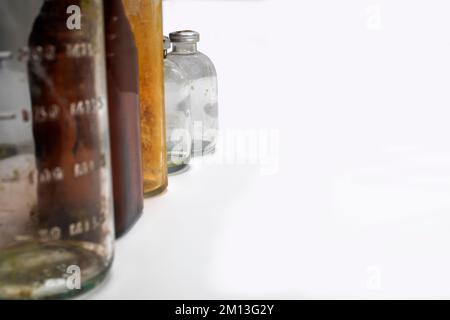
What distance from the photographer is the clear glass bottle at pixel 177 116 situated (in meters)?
0.87

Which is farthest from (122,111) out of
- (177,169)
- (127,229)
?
(177,169)

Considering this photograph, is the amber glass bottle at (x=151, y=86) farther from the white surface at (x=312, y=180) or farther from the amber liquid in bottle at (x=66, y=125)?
the amber liquid in bottle at (x=66, y=125)

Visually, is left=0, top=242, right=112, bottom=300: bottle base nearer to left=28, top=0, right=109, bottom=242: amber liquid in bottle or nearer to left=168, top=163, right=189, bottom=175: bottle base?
left=28, top=0, right=109, bottom=242: amber liquid in bottle

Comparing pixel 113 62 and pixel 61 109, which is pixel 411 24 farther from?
pixel 61 109

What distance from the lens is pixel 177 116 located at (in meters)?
0.89

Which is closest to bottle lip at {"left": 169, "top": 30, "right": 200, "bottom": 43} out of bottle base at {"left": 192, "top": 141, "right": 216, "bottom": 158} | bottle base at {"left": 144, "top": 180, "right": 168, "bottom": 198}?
bottle base at {"left": 192, "top": 141, "right": 216, "bottom": 158}

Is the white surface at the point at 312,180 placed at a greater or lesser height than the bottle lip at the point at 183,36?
lesser

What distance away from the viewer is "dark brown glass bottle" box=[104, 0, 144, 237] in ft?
1.96

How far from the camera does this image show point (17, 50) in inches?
18.1

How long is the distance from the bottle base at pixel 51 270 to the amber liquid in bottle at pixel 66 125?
15mm

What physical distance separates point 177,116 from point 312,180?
206 millimetres

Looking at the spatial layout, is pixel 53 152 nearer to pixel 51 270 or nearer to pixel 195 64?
pixel 51 270

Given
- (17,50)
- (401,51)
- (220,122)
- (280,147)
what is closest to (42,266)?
(17,50)

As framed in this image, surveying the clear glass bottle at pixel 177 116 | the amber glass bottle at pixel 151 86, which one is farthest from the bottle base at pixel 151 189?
the clear glass bottle at pixel 177 116
